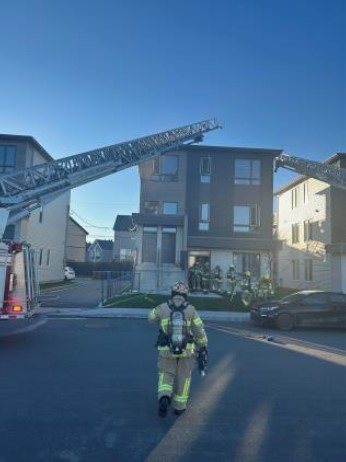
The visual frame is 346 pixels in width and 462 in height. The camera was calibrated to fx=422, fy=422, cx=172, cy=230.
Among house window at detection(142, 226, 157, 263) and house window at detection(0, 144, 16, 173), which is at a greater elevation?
house window at detection(0, 144, 16, 173)

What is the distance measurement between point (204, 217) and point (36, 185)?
14136mm

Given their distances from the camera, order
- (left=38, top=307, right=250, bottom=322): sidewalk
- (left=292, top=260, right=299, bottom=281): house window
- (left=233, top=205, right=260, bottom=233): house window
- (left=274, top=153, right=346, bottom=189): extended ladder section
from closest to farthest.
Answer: (left=38, top=307, right=250, bottom=322): sidewalk → (left=274, top=153, right=346, bottom=189): extended ladder section → (left=233, top=205, right=260, bottom=233): house window → (left=292, top=260, right=299, bottom=281): house window

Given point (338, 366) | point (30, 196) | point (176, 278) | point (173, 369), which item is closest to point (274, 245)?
point (176, 278)

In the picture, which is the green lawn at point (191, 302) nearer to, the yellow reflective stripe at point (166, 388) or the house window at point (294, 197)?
the yellow reflective stripe at point (166, 388)

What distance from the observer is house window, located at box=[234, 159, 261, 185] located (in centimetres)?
2747

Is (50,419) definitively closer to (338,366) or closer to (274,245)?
(338,366)

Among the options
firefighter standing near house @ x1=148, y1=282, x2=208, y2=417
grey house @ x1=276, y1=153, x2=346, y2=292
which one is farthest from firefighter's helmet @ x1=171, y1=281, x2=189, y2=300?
grey house @ x1=276, y1=153, x2=346, y2=292

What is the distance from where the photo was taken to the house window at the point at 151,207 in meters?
26.8

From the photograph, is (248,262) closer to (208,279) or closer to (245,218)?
(245,218)

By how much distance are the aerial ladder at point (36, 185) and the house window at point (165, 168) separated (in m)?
2.58

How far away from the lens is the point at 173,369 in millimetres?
5246

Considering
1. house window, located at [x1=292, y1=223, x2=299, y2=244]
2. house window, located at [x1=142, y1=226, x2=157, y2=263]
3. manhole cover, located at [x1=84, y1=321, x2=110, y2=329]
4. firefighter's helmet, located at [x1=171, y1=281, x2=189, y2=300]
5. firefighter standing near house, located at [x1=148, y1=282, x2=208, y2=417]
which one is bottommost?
manhole cover, located at [x1=84, y1=321, x2=110, y2=329]

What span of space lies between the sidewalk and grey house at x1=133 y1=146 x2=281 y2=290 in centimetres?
871

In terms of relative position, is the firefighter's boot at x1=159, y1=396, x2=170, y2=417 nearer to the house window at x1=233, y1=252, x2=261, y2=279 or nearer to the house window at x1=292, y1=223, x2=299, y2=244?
the house window at x1=233, y1=252, x2=261, y2=279
